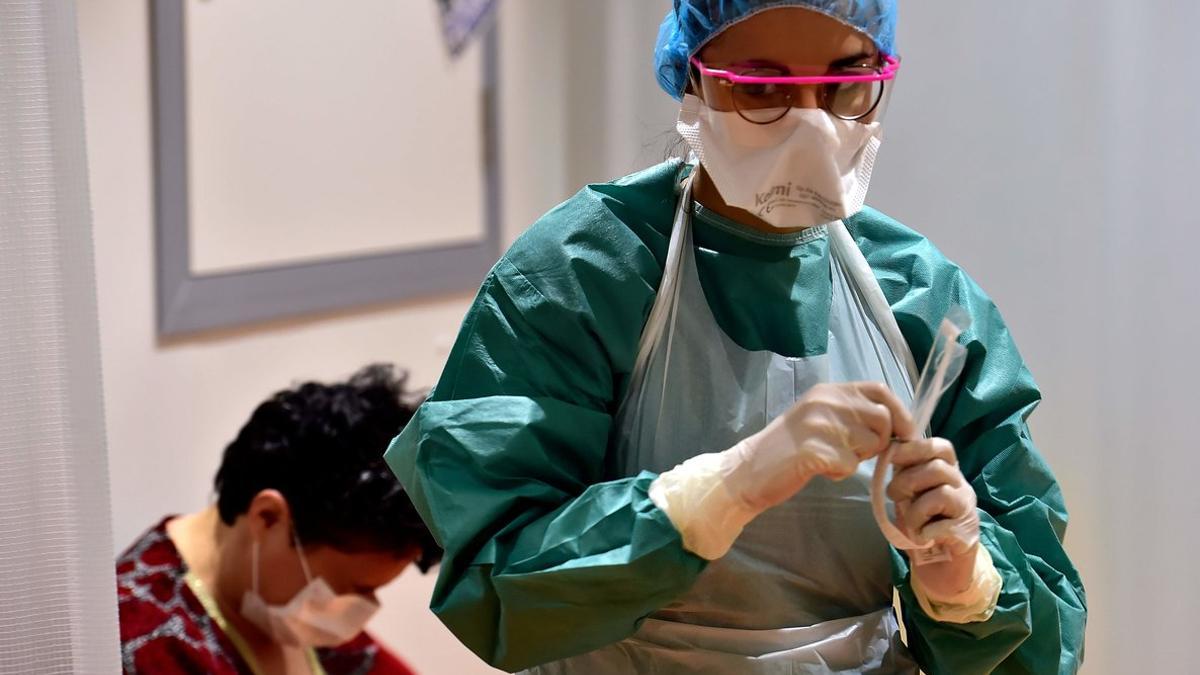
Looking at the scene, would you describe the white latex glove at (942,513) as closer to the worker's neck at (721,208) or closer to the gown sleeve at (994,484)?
the gown sleeve at (994,484)

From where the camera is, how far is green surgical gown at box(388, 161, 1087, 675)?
3.31 ft

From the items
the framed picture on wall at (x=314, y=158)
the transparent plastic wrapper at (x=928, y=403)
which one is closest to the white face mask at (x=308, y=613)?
the framed picture on wall at (x=314, y=158)

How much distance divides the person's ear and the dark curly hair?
11mm

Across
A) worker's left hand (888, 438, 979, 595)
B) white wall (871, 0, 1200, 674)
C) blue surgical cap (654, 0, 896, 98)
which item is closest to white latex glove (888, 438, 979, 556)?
worker's left hand (888, 438, 979, 595)

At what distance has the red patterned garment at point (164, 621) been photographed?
6.09 feet

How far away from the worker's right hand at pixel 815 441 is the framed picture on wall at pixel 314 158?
1498 millimetres

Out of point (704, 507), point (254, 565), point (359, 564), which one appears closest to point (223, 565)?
point (254, 565)

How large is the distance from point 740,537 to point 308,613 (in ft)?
3.54

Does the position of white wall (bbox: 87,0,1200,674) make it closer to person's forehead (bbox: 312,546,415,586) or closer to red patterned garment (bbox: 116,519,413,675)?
red patterned garment (bbox: 116,519,413,675)

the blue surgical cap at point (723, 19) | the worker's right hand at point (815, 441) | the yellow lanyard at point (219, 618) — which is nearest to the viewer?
the worker's right hand at point (815, 441)

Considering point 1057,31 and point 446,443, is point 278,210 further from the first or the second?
point 446,443

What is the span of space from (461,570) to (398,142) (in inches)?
65.5

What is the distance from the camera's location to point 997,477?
116 cm

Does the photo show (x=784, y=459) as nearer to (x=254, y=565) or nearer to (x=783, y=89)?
(x=783, y=89)
